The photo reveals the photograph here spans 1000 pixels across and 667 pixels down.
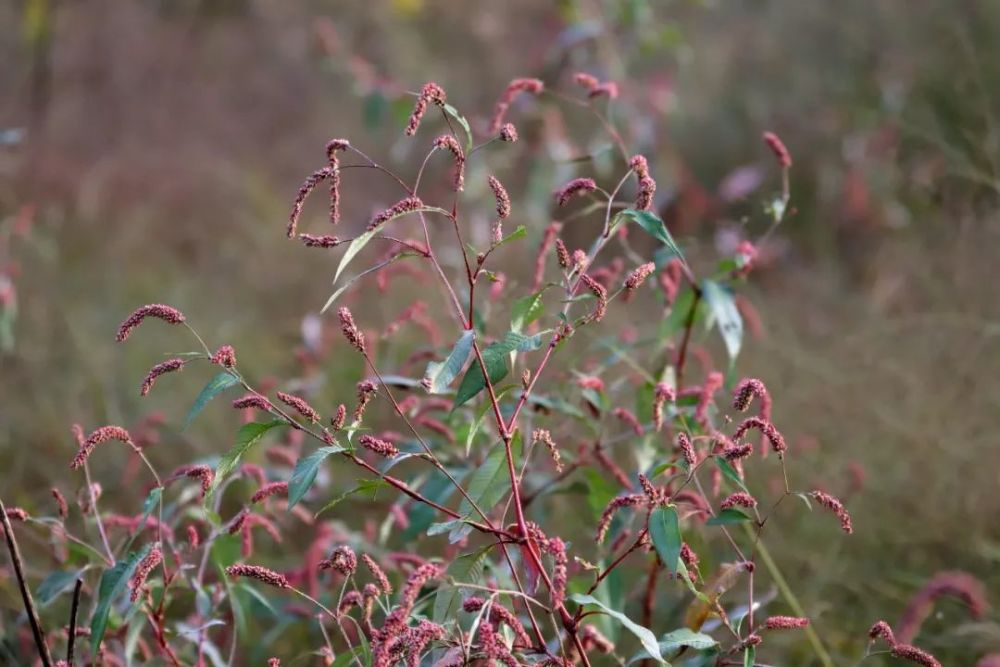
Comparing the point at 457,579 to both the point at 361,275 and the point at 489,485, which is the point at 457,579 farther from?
the point at 361,275

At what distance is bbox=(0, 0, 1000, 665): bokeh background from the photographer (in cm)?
259

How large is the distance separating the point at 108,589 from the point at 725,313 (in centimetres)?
88

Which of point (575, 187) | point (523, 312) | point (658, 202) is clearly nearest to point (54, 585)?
point (523, 312)

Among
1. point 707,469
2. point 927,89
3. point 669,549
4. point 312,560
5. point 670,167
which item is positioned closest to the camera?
point 669,549

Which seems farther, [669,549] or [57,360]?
[57,360]

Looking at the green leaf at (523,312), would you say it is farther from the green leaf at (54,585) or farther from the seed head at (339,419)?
the green leaf at (54,585)

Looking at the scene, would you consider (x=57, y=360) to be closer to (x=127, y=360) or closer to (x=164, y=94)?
(x=127, y=360)

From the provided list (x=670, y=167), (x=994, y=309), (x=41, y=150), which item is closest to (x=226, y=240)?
(x=41, y=150)

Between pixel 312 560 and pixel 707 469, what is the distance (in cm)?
106

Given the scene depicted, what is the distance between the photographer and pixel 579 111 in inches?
221

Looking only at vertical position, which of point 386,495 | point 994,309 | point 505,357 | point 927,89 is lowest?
point 386,495

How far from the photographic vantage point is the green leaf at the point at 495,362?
1171 mm

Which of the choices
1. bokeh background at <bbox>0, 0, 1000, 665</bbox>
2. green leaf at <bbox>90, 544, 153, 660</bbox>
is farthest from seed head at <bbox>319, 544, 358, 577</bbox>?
bokeh background at <bbox>0, 0, 1000, 665</bbox>

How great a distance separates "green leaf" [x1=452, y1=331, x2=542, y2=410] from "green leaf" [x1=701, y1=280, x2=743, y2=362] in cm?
50
